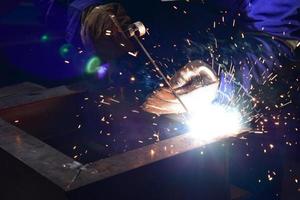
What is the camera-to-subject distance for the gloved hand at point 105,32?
6.89 ft

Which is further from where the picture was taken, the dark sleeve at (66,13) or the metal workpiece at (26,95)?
the dark sleeve at (66,13)

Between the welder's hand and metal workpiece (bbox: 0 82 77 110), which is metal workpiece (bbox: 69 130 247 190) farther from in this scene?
metal workpiece (bbox: 0 82 77 110)

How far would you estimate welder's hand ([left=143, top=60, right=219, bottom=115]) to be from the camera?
1.98 m

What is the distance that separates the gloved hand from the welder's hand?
0.35 meters

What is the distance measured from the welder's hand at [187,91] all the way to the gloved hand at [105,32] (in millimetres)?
348

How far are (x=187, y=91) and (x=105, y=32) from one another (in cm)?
59

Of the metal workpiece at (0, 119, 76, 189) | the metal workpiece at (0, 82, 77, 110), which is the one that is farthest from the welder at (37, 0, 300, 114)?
the metal workpiece at (0, 119, 76, 189)

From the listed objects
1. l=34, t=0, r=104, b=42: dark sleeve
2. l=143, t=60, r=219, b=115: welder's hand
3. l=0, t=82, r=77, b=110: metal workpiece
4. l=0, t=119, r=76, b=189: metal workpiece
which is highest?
l=34, t=0, r=104, b=42: dark sleeve

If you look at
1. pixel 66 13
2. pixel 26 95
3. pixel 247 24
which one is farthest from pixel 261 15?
pixel 26 95

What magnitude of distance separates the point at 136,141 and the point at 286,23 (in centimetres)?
118

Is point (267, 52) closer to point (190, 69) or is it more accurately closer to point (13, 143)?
point (190, 69)

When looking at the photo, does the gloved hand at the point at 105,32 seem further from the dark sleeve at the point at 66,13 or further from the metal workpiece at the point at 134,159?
the metal workpiece at the point at 134,159

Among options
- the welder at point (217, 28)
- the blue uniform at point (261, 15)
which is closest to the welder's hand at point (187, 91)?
the welder at point (217, 28)

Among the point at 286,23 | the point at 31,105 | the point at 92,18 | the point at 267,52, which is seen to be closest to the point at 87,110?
the point at 31,105
